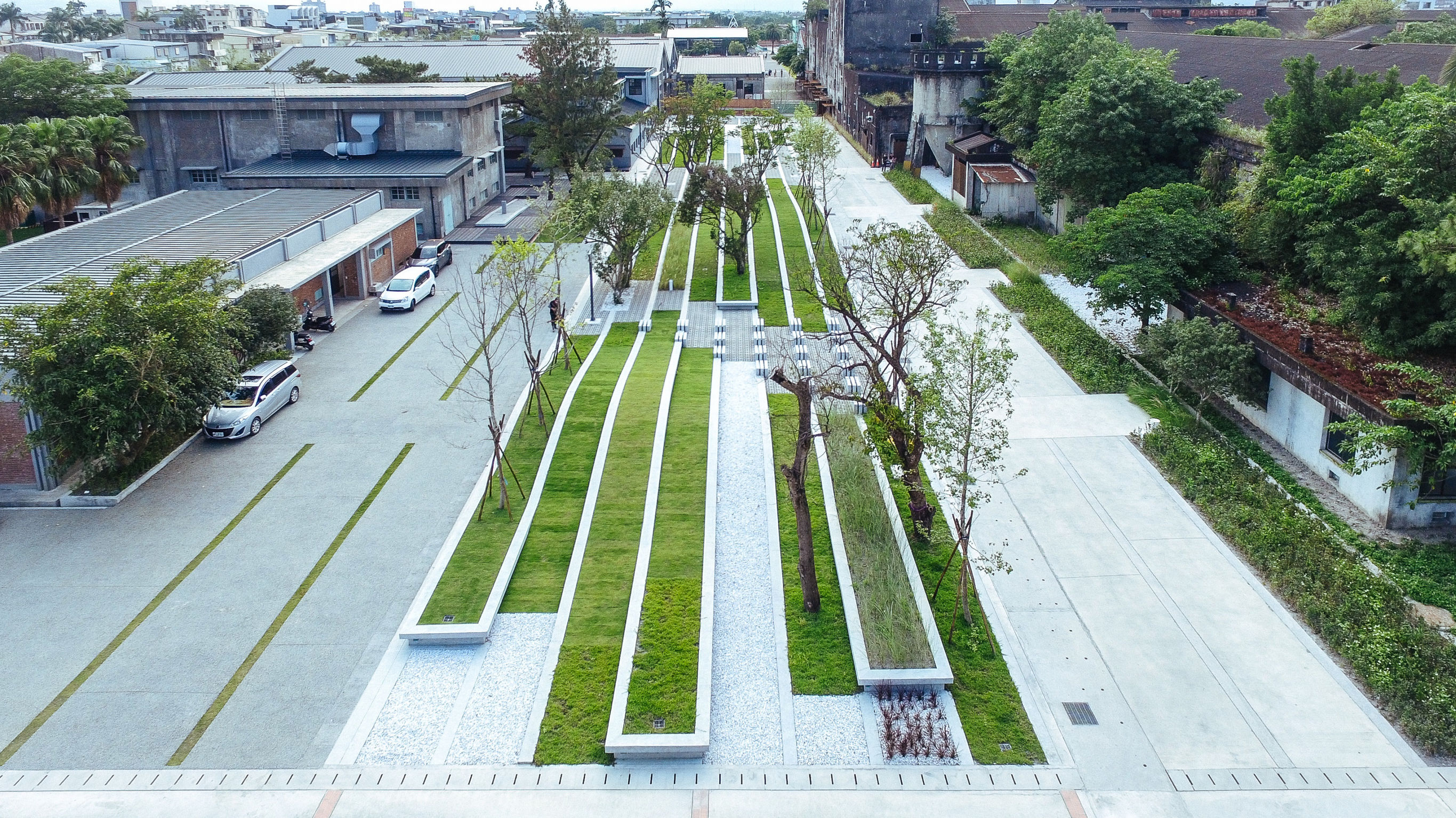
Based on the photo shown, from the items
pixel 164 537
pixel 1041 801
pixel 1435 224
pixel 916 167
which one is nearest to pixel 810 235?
pixel 916 167

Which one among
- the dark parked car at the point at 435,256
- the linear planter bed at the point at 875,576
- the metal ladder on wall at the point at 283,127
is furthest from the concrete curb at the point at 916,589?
the metal ladder on wall at the point at 283,127

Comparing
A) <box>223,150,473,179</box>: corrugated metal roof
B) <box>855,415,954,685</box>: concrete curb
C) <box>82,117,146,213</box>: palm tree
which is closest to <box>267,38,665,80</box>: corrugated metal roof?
<box>223,150,473,179</box>: corrugated metal roof

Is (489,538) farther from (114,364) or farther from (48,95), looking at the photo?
(48,95)

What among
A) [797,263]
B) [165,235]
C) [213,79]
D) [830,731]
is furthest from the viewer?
[213,79]

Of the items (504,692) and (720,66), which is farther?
(720,66)

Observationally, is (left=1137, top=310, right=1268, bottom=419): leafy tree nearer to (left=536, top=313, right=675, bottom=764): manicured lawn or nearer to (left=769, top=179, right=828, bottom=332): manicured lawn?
(left=769, top=179, right=828, bottom=332): manicured lawn

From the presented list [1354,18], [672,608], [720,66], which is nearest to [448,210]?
[672,608]

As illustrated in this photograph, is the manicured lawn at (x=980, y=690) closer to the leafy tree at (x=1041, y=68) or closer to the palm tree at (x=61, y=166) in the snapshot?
the leafy tree at (x=1041, y=68)
